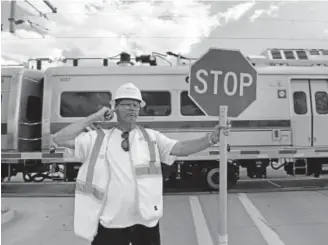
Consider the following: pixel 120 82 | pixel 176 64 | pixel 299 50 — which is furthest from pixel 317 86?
pixel 120 82

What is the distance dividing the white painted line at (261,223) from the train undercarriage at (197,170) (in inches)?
46.3

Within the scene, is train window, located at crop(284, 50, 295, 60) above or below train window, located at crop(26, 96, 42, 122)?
above

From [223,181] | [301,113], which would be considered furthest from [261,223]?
[301,113]

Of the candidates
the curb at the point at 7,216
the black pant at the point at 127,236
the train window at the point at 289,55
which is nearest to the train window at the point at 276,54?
the train window at the point at 289,55

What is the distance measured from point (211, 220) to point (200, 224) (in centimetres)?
36

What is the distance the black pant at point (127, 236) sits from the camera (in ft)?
8.05

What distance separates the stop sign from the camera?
290cm

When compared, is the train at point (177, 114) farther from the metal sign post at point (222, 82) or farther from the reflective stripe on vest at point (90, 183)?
the reflective stripe on vest at point (90, 183)

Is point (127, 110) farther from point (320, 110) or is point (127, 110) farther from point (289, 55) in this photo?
point (289, 55)

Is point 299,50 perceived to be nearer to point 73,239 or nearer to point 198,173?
point 198,173

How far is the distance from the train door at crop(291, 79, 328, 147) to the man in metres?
7.44

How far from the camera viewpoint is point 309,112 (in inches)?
365

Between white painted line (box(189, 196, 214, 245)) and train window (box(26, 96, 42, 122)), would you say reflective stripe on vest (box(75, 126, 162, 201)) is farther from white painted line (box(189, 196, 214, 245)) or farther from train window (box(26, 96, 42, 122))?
train window (box(26, 96, 42, 122))

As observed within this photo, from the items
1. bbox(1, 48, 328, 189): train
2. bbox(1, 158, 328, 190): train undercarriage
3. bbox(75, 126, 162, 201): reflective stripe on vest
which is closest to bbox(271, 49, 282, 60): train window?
bbox(1, 48, 328, 189): train
